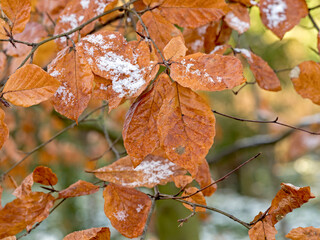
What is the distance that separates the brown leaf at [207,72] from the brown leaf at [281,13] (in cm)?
28

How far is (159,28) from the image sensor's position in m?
0.49

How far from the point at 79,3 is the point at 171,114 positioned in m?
0.30

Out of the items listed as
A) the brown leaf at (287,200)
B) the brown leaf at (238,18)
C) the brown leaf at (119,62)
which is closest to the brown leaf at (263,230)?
the brown leaf at (287,200)

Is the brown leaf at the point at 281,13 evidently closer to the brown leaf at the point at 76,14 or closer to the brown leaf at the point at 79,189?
the brown leaf at the point at 76,14

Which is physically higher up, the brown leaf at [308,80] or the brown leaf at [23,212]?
the brown leaf at [23,212]

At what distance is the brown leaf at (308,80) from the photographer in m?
0.55

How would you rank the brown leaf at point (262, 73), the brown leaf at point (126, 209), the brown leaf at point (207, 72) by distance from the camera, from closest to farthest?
the brown leaf at point (207, 72)
the brown leaf at point (126, 209)
the brown leaf at point (262, 73)

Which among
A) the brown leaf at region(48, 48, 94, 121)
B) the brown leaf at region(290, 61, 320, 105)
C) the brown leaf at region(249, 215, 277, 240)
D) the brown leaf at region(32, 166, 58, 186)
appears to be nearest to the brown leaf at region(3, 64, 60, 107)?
the brown leaf at region(48, 48, 94, 121)

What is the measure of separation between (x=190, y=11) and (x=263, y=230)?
1.04ft

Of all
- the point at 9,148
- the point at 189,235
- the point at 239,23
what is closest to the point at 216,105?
the point at 9,148

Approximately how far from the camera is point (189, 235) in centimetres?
118

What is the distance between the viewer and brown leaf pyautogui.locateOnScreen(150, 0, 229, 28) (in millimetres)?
472

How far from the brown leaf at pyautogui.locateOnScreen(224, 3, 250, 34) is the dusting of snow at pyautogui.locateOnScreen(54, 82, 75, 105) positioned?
1.09 ft

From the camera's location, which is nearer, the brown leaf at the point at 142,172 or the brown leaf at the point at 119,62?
the brown leaf at the point at 119,62
